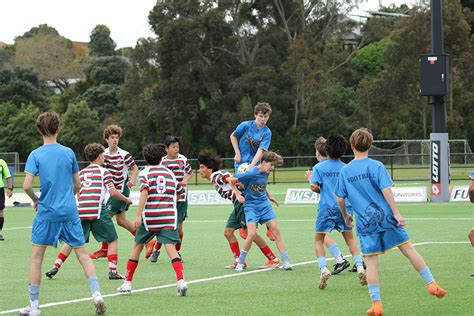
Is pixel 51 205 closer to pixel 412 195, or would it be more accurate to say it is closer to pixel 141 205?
pixel 141 205

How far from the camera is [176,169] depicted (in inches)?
555

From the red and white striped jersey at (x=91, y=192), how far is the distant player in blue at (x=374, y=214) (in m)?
4.77

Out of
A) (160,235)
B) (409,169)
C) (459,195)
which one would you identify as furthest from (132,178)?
(409,169)

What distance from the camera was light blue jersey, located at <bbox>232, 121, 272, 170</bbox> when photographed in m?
13.6

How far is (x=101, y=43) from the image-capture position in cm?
9856

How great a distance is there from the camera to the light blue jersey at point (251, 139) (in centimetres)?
1360

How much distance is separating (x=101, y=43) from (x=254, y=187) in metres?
87.7

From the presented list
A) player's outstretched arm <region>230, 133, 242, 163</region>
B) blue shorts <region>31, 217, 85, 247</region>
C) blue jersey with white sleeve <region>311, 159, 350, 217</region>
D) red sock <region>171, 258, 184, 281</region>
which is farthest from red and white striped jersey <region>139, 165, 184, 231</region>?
player's outstretched arm <region>230, 133, 242, 163</region>

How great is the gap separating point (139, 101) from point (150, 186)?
5589 centimetres

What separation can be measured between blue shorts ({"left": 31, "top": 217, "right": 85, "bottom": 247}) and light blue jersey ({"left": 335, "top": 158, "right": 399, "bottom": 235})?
9.32 ft

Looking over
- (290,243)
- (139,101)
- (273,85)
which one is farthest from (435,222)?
(139,101)

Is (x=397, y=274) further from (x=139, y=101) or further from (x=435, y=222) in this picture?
(x=139, y=101)

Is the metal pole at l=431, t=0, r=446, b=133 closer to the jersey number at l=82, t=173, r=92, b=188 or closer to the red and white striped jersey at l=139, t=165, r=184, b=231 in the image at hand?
the jersey number at l=82, t=173, r=92, b=188

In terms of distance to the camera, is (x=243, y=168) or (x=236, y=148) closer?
(x=243, y=168)
